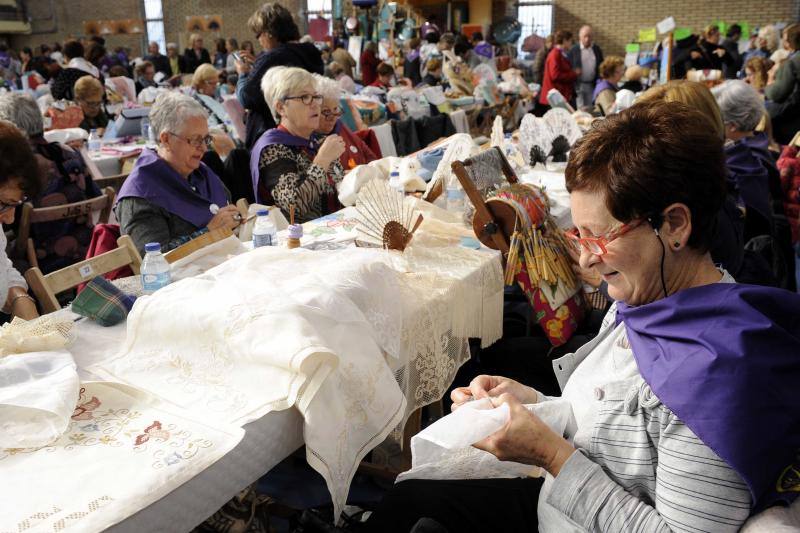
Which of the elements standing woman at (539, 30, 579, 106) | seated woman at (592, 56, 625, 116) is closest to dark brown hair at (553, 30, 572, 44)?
standing woman at (539, 30, 579, 106)

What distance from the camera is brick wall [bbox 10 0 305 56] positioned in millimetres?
21078

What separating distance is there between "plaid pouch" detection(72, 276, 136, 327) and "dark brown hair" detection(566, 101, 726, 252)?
1.48 m

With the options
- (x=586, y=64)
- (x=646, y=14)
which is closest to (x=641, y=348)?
(x=586, y=64)

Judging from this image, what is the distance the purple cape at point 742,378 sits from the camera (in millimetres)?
A: 993

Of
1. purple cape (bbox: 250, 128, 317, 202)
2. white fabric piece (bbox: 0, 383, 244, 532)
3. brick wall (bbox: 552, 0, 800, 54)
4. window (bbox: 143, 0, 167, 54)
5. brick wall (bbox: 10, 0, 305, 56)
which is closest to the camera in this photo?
white fabric piece (bbox: 0, 383, 244, 532)

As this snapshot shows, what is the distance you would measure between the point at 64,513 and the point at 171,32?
2330cm

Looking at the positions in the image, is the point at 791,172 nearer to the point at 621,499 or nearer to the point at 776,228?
the point at 776,228

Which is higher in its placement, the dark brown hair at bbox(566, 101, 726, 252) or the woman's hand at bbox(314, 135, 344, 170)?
the dark brown hair at bbox(566, 101, 726, 252)

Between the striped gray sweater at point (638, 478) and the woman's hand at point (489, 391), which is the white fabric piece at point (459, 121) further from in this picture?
the striped gray sweater at point (638, 478)

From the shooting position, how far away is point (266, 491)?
98.1 inches

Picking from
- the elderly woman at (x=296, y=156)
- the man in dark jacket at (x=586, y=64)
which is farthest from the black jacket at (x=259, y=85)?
the man in dark jacket at (x=586, y=64)

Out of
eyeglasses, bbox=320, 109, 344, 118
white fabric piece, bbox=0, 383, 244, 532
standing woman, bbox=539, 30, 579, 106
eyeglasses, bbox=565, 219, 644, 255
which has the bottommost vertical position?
white fabric piece, bbox=0, 383, 244, 532

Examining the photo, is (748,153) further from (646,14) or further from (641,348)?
(646,14)

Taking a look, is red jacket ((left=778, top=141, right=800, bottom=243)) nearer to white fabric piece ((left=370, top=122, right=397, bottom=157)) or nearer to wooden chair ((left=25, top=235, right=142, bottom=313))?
white fabric piece ((left=370, top=122, right=397, bottom=157))
